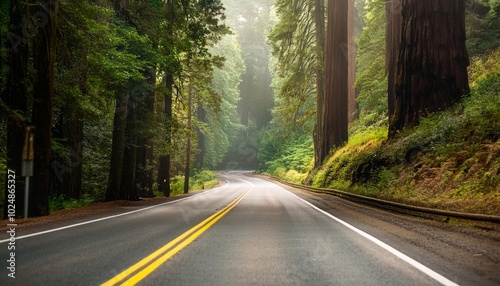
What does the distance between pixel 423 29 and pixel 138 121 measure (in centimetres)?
1492

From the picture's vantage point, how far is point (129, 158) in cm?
2014

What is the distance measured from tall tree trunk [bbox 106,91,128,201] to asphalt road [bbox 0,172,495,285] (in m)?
9.81

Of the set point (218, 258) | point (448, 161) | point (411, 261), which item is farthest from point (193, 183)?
point (411, 261)

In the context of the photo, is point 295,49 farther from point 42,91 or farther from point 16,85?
point 16,85

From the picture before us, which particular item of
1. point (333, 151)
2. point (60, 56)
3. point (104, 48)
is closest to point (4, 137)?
point (60, 56)

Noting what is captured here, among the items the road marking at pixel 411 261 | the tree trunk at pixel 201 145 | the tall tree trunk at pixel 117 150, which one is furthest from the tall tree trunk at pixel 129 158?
the tree trunk at pixel 201 145

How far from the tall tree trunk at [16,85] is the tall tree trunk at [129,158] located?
24.8 ft

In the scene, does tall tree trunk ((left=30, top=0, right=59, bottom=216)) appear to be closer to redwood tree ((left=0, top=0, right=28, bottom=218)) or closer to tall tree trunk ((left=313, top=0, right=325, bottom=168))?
redwood tree ((left=0, top=0, right=28, bottom=218))

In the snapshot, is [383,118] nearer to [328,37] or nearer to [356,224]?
[328,37]

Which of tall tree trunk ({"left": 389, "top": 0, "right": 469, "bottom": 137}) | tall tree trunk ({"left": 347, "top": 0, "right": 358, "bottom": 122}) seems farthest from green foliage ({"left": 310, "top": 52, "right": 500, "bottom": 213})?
tall tree trunk ({"left": 347, "top": 0, "right": 358, "bottom": 122})

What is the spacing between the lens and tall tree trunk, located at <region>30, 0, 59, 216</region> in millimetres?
11977

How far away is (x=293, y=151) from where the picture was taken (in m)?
60.0

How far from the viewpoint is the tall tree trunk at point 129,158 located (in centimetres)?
1962

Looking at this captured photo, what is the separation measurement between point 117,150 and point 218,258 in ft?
46.1
